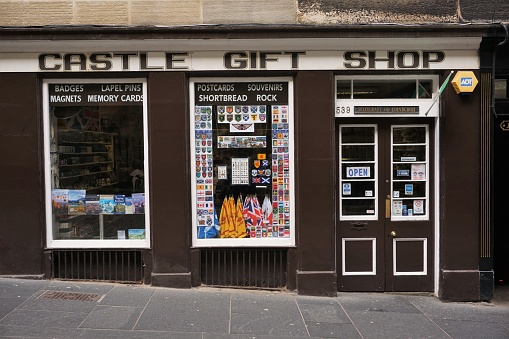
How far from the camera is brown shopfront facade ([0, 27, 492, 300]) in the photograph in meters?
7.29

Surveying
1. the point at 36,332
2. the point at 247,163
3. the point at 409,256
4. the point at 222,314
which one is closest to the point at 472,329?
the point at 409,256

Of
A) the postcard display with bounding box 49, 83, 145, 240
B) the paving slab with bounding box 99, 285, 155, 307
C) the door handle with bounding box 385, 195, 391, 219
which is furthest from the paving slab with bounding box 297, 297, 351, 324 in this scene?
the postcard display with bounding box 49, 83, 145, 240

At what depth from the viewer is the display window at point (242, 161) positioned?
7496 millimetres

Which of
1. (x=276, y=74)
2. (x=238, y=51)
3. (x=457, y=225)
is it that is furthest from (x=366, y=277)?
(x=238, y=51)

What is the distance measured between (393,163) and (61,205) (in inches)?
210

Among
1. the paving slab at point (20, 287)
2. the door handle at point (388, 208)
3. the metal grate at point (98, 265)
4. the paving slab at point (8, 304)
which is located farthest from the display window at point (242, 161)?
the paving slab at point (8, 304)

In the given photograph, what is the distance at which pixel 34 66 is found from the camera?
729cm

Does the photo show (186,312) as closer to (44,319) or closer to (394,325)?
(44,319)

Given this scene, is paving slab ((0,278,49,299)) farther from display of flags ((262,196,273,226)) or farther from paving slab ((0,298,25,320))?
display of flags ((262,196,273,226))

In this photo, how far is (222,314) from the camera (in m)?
6.33

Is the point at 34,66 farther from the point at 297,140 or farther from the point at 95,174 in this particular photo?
the point at 297,140

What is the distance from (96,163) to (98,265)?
161 centimetres

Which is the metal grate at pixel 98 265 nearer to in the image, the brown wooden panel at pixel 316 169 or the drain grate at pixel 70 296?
the drain grate at pixel 70 296

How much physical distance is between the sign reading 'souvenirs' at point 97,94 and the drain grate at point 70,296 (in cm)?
288
